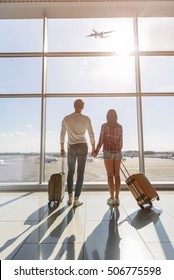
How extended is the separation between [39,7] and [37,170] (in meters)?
3.49

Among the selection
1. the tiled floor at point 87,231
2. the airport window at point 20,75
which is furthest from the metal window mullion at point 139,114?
the airport window at point 20,75

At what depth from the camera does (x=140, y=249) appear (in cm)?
157

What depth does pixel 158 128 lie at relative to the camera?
4.21 metres

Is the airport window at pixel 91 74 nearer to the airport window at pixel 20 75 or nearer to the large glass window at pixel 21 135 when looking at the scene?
the airport window at pixel 20 75

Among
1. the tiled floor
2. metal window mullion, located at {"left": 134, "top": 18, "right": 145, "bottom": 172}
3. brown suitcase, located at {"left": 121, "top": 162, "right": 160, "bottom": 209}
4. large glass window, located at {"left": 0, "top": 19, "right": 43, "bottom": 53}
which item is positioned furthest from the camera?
large glass window, located at {"left": 0, "top": 19, "right": 43, "bottom": 53}

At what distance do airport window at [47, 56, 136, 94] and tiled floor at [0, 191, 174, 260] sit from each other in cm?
235

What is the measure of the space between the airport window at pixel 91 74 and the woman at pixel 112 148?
1583 millimetres

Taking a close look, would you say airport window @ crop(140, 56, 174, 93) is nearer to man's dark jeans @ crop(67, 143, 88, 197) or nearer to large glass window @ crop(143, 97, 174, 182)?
large glass window @ crop(143, 97, 174, 182)

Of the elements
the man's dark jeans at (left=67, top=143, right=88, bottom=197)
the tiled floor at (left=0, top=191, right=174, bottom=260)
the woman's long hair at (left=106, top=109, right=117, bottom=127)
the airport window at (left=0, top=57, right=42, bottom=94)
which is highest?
the airport window at (left=0, top=57, right=42, bottom=94)

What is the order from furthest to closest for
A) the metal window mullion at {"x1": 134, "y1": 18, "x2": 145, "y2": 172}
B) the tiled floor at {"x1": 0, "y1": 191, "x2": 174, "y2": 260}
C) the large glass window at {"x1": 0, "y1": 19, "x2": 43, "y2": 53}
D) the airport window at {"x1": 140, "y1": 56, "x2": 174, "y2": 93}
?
the large glass window at {"x1": 0, "y1": 19, "x2": 43, "y2": 53} < the airport window at {"x1": 140, "y1": 56, "x2": 174, "y2": 93} < the metal window mullion at {"x1": 134, "y1": 18, "x2": 145, "y2": 172} < the tiled floor at {"x1": 0, "y1": 191, "x2": 174, "y2": 260}

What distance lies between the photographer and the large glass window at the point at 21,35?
14.5 ft

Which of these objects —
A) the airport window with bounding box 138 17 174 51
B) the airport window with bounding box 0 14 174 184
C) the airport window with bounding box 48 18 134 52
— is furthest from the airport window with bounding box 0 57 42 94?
the airport window with bounding box 138 17 174 51

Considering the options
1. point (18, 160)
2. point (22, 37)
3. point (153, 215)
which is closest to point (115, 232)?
point (153, 215)

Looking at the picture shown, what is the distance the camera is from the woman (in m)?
2.82
